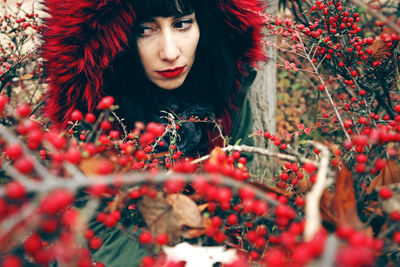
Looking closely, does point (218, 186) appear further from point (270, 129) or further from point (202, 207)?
point (270, 129)

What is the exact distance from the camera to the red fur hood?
4.11 feet

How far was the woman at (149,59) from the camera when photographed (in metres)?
1.30

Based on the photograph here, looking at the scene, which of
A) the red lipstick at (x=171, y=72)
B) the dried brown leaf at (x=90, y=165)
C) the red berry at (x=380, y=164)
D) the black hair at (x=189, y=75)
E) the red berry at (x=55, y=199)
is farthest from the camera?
the red lipstick at (x=171, y=72)

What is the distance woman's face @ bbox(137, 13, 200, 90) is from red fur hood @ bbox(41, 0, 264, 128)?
117mm

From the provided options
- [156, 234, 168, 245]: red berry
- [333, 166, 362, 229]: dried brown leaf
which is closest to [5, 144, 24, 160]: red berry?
[156, 234, 168, 245]: red berry

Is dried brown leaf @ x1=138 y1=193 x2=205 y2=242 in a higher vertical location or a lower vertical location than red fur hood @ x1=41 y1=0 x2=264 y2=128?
lower

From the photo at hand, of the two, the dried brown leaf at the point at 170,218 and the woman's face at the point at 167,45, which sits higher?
the woman's face at the point at 167,45

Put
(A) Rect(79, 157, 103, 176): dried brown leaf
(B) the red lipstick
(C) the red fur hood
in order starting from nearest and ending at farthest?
(A) Rect(79, 157, 103, 176): dried brown leaf
(C) the red fur hood
(B) the red lipstick

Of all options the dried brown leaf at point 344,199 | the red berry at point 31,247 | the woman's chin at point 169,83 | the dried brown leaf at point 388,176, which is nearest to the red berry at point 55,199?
the red berry at point 31,247

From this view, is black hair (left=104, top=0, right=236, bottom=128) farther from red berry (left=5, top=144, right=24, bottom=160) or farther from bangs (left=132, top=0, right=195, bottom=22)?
red berry (left=5, top=144, right=24, bottom=160)

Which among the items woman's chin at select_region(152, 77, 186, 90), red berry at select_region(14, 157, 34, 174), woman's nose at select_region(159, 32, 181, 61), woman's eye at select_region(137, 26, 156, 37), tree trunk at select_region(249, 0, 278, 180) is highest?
woman's eye at select_region(137, 26, 156, 37)

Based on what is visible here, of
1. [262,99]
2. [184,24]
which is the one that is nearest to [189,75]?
[184,24]

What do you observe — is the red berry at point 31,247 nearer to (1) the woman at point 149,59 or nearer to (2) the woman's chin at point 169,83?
(1) the woman at point 149,59

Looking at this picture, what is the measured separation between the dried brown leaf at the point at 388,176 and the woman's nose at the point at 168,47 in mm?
1075
